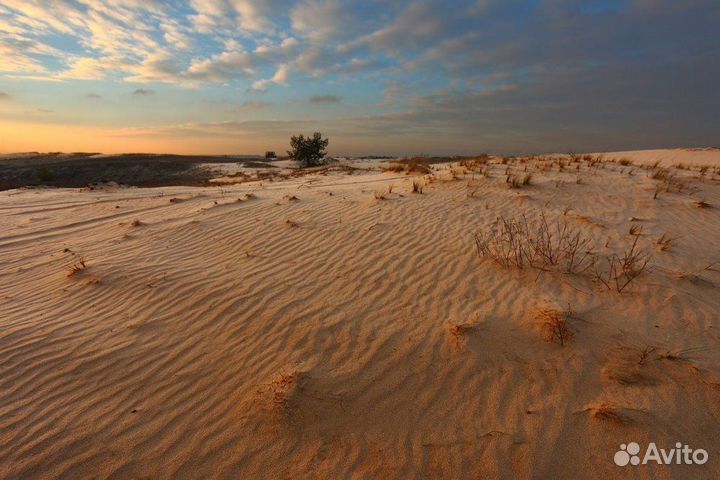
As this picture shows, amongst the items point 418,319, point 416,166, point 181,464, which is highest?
point 416,166

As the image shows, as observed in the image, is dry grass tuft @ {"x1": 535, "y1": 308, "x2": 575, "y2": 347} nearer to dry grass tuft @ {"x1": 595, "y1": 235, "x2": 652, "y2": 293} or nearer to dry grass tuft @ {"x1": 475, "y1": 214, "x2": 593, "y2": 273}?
dry grass tuft @ {"x1": 595, "y1": 235, "x2": 652, "y2": 293}

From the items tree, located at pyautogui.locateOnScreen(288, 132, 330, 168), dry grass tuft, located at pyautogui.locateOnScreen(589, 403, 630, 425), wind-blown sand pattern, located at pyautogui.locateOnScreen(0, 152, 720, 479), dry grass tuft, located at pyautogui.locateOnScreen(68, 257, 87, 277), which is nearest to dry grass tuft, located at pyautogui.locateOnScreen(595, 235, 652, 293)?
wind-blown sand pattern, located at pyautogui.locateOnScreen(0, 152, 720, 479)

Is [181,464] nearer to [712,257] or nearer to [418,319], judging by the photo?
[418,319]

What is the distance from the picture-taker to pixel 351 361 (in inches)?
129

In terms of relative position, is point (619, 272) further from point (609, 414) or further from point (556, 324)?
point (609, 414)

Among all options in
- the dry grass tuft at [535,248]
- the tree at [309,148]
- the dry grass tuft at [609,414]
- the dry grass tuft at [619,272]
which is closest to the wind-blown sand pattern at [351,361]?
the dry grass tuft at [609,414]

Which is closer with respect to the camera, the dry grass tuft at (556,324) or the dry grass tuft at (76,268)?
the dry grass tuft at (556,324)

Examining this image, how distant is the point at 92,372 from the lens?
3.31 m

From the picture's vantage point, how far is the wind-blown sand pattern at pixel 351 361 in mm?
2482

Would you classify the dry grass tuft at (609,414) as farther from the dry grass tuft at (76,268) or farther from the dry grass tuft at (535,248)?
the dry grass tuft at (76,268)

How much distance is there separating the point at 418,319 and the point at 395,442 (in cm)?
144

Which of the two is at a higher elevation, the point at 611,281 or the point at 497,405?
the point at 611,281

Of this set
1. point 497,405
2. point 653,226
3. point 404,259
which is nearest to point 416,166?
point 653,226

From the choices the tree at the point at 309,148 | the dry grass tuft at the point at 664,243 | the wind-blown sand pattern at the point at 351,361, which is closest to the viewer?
the wind-blown sand pattern at the point at 351,361
